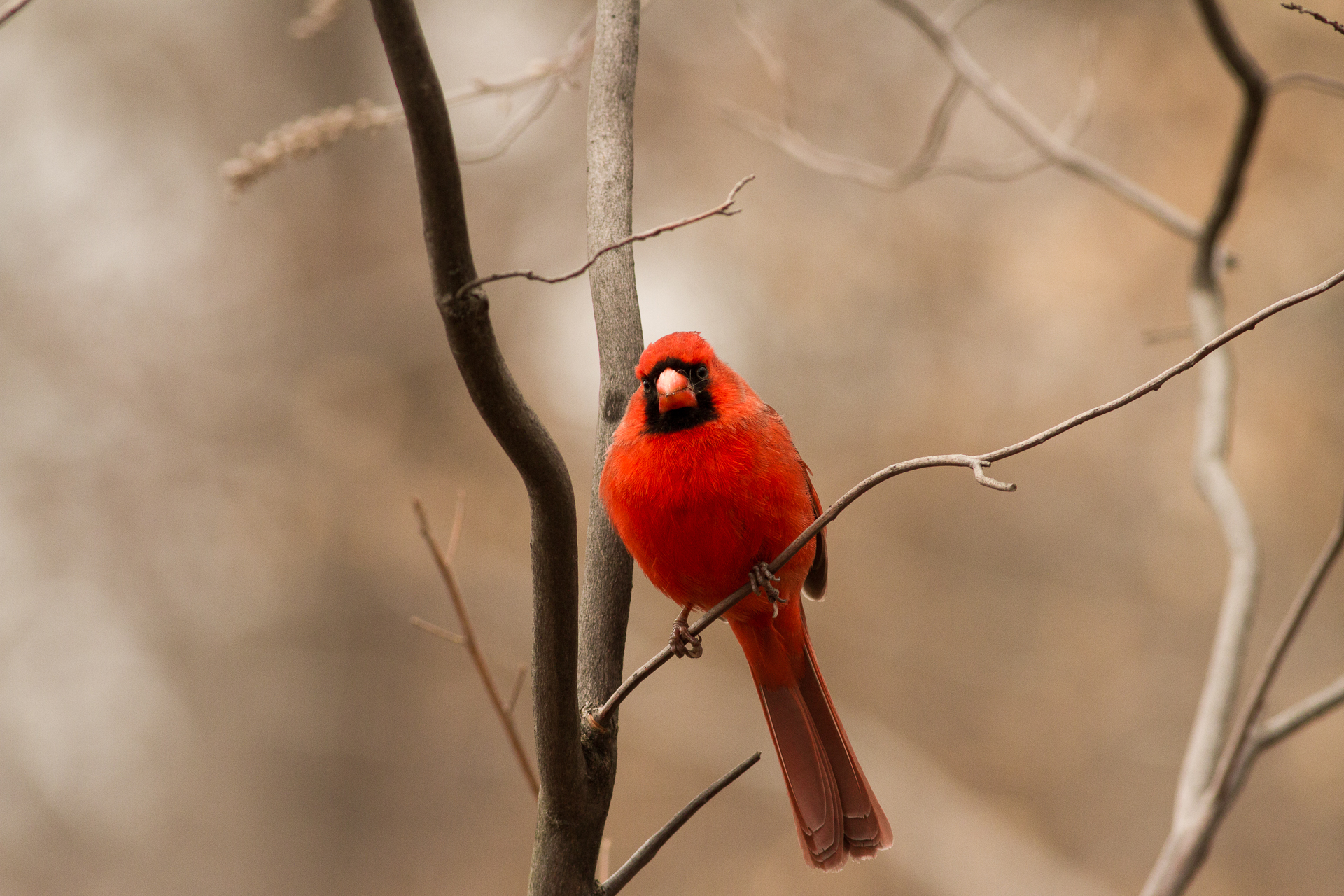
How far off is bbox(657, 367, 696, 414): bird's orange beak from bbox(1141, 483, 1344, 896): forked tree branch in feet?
4.50

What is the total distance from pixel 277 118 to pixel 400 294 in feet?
5.22

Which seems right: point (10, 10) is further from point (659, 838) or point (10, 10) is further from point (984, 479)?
point (659, 838)

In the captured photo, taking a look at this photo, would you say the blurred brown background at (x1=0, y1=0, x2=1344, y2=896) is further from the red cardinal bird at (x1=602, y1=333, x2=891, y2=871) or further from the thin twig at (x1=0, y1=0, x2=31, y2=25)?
the thin twig at (x1=0, y1=0, x2=31, y2=25)

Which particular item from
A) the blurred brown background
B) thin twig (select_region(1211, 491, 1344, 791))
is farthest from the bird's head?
the blurred brown background

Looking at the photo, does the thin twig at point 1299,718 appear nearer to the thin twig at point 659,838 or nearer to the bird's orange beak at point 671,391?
the thin twig at point 659,838

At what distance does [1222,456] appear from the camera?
9.40 ft

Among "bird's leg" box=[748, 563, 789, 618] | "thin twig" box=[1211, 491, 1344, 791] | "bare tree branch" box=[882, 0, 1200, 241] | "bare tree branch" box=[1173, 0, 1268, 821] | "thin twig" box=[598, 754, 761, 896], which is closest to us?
"thin twig" box=[598, 754, 761, 896]

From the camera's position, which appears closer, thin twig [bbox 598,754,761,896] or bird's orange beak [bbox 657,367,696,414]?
thin twig [bbox 598,754,761,896]

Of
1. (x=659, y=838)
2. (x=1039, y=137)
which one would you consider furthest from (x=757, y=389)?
(x=659, y=838)

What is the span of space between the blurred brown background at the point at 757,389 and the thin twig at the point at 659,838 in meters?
4.97

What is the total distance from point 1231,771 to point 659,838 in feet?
4.38

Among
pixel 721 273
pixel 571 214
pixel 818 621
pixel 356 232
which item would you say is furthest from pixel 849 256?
pixel 356 232

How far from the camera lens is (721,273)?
7273 millimetres

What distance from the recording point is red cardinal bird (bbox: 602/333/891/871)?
96.6 inches
